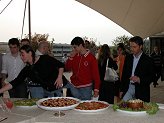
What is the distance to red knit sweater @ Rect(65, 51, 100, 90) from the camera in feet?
13.7

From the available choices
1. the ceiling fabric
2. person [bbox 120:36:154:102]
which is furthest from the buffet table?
the ceiling fabric

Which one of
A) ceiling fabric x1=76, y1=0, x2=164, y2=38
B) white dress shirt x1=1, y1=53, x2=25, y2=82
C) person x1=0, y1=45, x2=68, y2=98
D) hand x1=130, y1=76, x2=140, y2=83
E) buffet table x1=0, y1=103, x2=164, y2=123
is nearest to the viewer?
buffet table x1=0, y1=103, x2=164, y2=123

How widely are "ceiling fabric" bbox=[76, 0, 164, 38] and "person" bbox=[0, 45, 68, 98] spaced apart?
5.42m

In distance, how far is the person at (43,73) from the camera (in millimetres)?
3352

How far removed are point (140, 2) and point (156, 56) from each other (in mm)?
2004

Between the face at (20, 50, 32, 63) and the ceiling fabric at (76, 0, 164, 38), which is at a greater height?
the ceiling fabric at (76, 0, 164, 38)

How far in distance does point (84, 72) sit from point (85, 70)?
0.03 metres

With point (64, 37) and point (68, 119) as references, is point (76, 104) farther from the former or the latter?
point (64, 37)

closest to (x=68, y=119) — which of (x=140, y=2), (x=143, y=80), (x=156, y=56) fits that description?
(x=143, y=80)

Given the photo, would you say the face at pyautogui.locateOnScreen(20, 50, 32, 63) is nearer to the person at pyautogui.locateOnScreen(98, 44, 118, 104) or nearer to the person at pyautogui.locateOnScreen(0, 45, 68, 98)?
the person at pyautogui.locateOnScreen(0, 45, 68, 98)

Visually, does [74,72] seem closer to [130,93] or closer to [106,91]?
[130,93]

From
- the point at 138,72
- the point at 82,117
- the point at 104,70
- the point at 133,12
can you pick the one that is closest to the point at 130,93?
the point at 138,72

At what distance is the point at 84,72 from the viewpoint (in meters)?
4.21

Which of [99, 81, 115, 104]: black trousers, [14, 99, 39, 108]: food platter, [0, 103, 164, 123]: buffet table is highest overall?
[14, 99, 39, 108]: food platter
